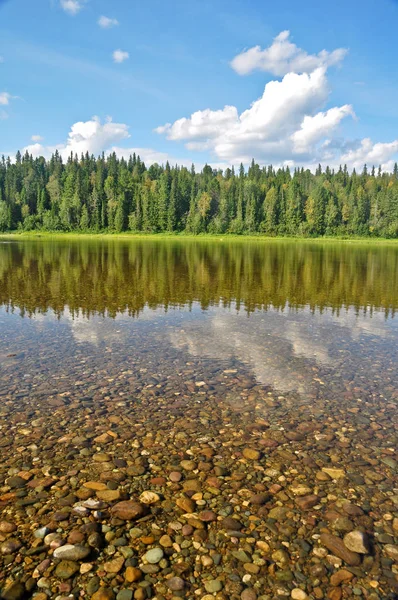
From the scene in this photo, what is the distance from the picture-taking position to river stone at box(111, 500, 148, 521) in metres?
6.11

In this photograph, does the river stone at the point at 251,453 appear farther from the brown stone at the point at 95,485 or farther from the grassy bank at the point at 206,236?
the grassy bank at the point at 206,236

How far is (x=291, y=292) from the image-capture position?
29453 millimetres

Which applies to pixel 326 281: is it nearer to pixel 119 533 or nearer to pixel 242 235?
pixel 119 533

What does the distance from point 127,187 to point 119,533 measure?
195 meters

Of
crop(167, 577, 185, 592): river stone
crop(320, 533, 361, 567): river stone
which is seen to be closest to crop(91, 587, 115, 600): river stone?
crop(167, 577, 185, 592): river stone

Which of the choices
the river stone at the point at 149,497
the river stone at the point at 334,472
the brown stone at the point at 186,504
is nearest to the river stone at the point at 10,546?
the river stone at the point at 149,497

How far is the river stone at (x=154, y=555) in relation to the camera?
5277mm

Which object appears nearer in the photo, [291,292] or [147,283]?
[291,292]

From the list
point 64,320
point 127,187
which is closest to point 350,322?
point 64,320

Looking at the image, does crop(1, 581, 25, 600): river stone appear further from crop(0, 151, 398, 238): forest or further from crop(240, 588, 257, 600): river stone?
crop(0, 151, 398, 238): forest

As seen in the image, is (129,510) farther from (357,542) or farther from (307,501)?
(357,542)

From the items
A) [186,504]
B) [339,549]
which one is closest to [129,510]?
[186,504]

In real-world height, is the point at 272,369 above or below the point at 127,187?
below

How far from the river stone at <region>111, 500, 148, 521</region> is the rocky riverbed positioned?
0.02m
